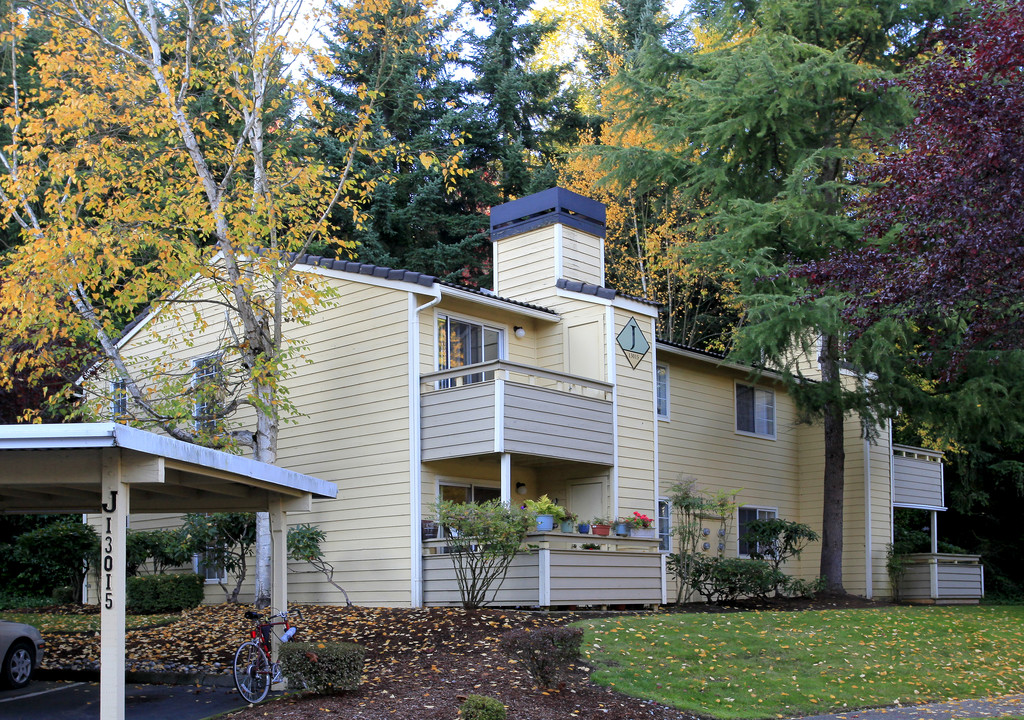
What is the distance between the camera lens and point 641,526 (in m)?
18.0

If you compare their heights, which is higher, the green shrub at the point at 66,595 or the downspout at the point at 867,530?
the downspout at the point at 867,530

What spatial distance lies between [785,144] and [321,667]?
608 inches

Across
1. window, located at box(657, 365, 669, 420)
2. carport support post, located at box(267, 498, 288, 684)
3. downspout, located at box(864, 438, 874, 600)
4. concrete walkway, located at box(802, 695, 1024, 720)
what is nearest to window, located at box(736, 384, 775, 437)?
downspout, located at box(864, 438, 874, 600)

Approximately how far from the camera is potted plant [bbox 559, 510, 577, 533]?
661 inches

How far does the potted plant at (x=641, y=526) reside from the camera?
705 inches

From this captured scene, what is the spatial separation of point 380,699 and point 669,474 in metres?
12.3

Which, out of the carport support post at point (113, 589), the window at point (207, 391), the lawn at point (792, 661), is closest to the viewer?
the carport support post at point (113, 589)

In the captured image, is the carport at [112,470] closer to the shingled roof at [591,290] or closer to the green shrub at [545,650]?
the green shrub at [545,650]

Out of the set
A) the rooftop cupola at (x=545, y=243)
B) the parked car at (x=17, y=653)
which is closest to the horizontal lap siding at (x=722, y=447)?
the rooftop cupola at (x=545, y=243)

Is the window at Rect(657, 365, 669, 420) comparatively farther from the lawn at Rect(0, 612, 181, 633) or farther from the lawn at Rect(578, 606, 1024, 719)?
the lawn at Rect(0, 612, 181, 633)

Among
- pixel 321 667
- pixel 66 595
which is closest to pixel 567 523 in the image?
pixel 321 667

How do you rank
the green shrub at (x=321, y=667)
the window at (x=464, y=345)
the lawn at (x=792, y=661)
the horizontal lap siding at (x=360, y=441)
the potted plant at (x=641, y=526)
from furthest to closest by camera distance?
1. the window at (x=464, y=345)
2. the potted plant at (x=641, y=526)
3. the horizontal lap siding at (x=360, y=441)
4. the lawn at (x=792, y=661)
5. the green shrub at (x=321, y=667)

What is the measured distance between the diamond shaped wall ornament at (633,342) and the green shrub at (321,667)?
10097 millimetres

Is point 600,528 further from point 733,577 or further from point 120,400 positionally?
point 120,400
